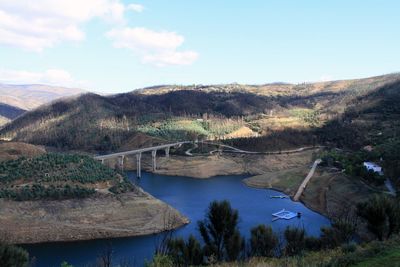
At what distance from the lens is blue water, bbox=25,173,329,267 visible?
42.0 m

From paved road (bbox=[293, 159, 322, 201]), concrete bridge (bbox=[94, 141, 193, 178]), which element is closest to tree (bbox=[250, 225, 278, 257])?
paved road (bbox=[293, 159, 322, 201])

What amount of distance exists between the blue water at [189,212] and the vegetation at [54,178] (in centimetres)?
789

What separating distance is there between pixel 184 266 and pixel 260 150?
8083cm

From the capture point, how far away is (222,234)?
3341cm

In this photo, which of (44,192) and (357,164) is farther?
(357,164)

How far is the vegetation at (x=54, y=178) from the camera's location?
5150cm

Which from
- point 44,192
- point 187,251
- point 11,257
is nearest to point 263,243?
point 187,251

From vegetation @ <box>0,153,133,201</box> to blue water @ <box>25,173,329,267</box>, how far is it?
7893 mm

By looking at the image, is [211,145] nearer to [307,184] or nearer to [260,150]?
[260,150]

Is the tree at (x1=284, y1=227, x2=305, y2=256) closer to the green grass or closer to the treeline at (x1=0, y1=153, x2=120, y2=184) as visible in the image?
the green grass

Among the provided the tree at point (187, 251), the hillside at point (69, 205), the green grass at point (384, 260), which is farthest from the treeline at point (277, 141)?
the green grass at point (384, 260)

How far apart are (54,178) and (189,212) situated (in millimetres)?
16896

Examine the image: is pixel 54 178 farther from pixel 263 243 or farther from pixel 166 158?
pixel 166 158

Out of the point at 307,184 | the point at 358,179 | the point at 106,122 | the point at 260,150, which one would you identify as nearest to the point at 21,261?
the point at 358,179
